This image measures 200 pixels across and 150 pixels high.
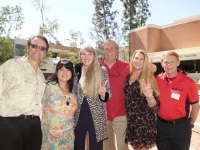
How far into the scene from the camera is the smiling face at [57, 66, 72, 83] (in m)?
3.28

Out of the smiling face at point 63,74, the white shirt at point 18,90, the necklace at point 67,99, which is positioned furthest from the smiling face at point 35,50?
the necklace at point 67,99

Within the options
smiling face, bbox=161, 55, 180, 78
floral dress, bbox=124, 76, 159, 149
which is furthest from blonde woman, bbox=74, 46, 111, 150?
smiling face, bbox=161, 55, 180, 78

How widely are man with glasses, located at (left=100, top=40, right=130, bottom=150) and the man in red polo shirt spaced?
719 millimetres

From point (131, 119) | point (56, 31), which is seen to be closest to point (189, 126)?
Answer: point (131, 119)

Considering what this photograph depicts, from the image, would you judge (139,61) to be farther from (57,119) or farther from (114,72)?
(57,119)

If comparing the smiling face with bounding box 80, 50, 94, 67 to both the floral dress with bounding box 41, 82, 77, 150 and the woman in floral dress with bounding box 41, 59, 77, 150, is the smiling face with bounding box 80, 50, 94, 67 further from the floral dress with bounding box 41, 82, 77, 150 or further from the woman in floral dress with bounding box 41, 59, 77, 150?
the floral dress with bounding box 41, 82, 77, 150

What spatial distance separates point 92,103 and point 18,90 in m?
1.15

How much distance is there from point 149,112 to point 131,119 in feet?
1.07

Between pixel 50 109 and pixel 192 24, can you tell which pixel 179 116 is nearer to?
pixel 50 109

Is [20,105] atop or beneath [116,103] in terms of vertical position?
atop

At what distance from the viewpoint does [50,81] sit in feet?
11.0

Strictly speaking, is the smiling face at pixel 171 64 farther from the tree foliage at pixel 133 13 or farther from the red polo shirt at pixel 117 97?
the tree foliage at pixel 133 13

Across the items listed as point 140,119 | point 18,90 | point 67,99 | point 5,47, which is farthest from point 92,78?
point 5,47

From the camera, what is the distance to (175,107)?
322cm
